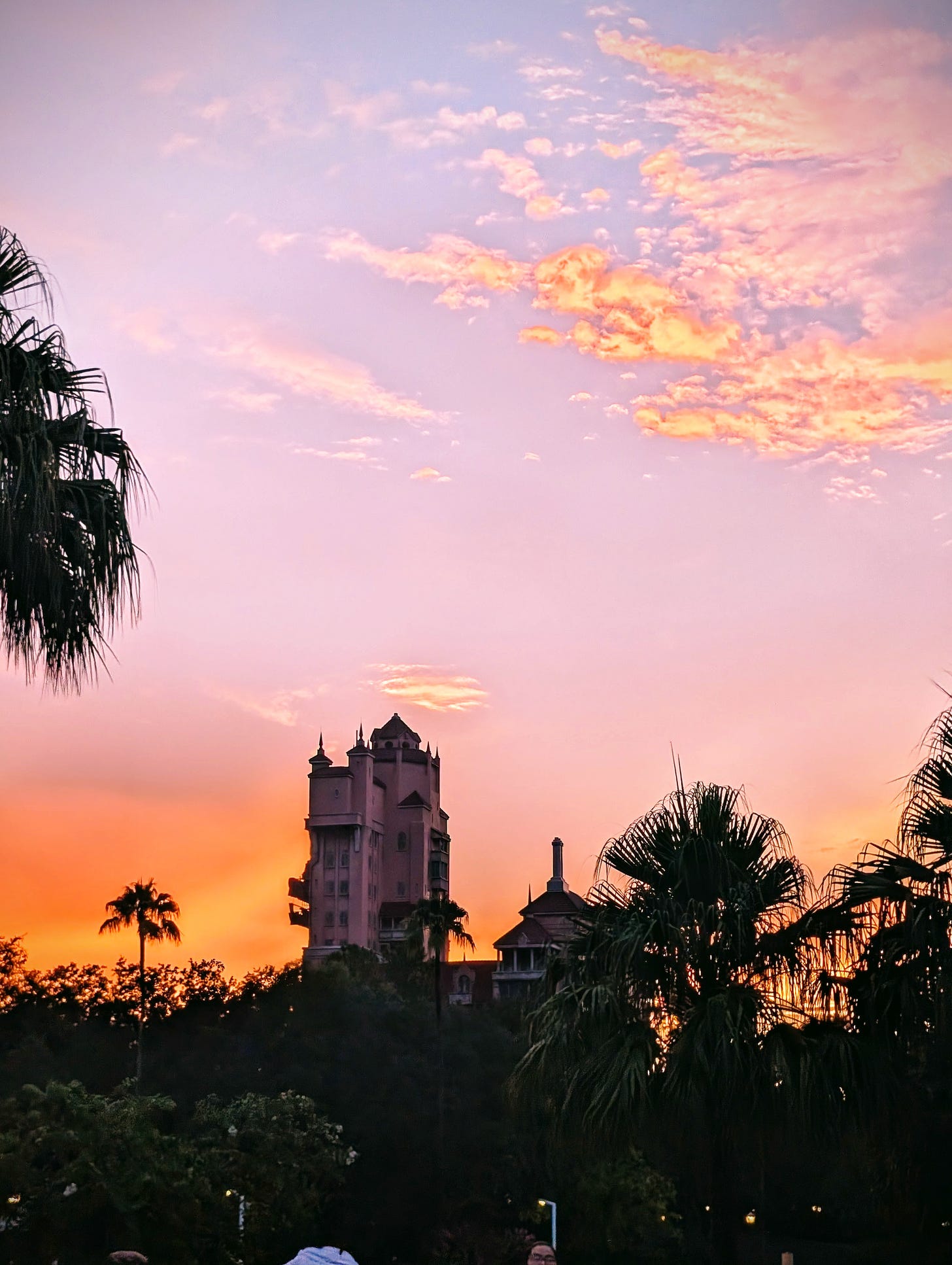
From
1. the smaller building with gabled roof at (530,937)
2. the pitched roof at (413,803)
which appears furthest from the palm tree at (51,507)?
the pitched roof at (413,803)

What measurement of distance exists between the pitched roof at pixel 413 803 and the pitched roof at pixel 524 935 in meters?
28.7

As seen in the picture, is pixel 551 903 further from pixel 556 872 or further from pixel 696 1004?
pixel 696 1004

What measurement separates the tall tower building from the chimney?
17.6 m

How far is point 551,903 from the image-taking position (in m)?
98.4

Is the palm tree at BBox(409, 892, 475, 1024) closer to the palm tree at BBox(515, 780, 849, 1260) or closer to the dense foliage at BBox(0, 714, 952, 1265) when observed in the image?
the dense foliage at BBox(0, 714, 952, 1265)

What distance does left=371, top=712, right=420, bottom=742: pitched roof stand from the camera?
127875mm

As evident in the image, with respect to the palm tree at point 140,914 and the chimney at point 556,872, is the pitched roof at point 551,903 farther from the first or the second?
the palm tree at point 140,914

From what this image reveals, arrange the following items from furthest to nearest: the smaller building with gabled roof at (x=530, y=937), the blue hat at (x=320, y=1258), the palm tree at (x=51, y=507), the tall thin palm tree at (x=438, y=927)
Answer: the smaller building with gabled roof at (x=530, y=937), the tall thin palm tree at (x=438, y=927), the blue hat at (x=320, y=1258), the palm tree at (x=51, y=507)

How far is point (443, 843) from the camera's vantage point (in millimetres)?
130000

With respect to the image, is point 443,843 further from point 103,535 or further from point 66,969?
point 103,535

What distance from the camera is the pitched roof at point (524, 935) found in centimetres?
9644

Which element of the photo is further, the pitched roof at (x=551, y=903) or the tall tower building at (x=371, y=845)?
the tall tower building at (x=371, y=845)

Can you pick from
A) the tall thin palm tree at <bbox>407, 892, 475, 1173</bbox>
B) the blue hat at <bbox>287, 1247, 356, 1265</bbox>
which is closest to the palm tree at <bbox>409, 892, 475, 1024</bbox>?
the tall thin palm tree at <bbox>407, 892, 475, 1173</bbox>

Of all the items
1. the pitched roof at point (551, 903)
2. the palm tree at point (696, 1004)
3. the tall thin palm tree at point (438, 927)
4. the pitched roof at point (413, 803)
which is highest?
the pitched roof at point (413, 803)
